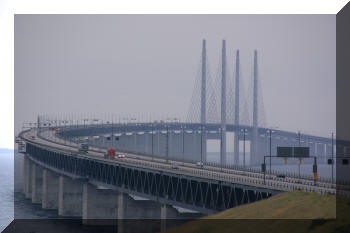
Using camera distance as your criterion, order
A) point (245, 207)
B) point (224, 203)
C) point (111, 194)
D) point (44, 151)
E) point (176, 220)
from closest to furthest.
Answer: point (245, 207) → point (224, 203) → point (176, 220) → point (111, 194) → point (44, 151)

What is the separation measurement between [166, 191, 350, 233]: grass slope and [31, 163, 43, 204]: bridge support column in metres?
107

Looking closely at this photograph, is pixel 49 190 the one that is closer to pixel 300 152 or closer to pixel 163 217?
pixel 163 217

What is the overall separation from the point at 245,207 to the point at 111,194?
68100 mm

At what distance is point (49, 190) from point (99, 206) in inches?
1389

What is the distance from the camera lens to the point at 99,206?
470 feet

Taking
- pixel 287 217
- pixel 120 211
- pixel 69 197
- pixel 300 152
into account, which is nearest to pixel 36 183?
pixel 69 197

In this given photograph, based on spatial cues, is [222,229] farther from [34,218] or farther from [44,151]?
[44,151]

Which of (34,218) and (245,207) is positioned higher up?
(245,207)

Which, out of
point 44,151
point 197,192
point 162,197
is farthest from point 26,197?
point 197,192

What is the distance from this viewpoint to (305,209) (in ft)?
223

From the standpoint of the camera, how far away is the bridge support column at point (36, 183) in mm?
180000

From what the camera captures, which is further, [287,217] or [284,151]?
[284,151]

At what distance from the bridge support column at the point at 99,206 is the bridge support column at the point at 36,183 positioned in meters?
36.7

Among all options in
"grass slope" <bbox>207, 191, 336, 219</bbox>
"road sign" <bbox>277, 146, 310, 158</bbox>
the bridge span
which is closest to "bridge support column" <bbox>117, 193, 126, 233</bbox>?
the bridge span
